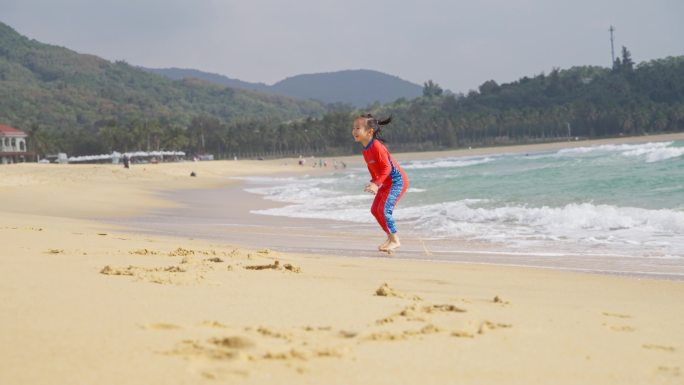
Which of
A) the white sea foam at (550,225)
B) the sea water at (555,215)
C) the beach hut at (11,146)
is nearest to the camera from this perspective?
the sea water at (555,215)

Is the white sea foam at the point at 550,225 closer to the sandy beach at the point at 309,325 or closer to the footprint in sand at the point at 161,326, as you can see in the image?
the sandy beach at the point at 309,325

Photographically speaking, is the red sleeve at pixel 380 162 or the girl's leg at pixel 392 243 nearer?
the red sleeve at pixel 380 162

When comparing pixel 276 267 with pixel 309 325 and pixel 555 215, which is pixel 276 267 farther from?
pixel 555 215

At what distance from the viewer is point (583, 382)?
3096mm

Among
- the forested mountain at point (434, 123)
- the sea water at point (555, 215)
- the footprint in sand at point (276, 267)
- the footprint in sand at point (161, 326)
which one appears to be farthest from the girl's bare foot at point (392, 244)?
the forested mountain at point (434, 123)

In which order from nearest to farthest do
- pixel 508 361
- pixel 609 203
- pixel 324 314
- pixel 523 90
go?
pixel 508 361 < pixel 324 314 < pixel 609 203 < pixel 523 90

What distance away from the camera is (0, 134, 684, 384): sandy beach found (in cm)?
299

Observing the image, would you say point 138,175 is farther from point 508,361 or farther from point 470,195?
point 508,361

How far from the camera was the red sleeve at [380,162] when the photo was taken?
888cm

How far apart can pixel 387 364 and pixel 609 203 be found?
1455cm

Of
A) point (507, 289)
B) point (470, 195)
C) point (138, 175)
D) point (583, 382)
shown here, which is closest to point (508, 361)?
point (583, 382)

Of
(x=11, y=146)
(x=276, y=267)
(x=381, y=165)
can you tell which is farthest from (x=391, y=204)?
(x=11, y=146)

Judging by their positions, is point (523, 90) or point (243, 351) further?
point (523, 90)

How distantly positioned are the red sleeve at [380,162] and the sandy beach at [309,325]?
2.19 meters
